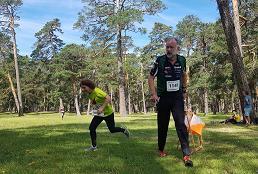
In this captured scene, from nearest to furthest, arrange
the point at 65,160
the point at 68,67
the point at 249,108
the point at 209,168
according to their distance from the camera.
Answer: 1. the point at 209,168
2. the point at 65,160
3. the point at 249,108
4. the point at 68,67

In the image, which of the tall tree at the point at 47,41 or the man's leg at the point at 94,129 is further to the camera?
the tall tree at the point at 47,41

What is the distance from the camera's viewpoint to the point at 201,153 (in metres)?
9.66

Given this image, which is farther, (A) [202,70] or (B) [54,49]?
(B) [54,49]

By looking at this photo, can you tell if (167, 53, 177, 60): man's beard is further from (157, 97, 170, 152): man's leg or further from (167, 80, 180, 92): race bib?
(157, 97, 170, 152): man's leg

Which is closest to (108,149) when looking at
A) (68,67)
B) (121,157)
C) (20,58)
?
(121,157)

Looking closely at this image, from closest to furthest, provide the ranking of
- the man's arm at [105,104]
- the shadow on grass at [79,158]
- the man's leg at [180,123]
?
the shadow on grass at [79,158], the man's leg at [180,123], the man's arm at [105,104]

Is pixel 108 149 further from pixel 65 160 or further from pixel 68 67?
pixel 68 67

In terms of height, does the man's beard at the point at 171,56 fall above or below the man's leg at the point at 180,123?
above

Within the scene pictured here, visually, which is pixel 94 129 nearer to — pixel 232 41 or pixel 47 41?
pixel 232 41

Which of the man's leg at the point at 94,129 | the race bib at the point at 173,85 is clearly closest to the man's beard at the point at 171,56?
the race bib at the point at 173,85

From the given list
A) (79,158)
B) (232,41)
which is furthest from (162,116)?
(232,41)

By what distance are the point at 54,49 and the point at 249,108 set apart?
5784 centimetres

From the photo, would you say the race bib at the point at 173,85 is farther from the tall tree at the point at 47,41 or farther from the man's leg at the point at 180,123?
the tall tree at the point at 47,41

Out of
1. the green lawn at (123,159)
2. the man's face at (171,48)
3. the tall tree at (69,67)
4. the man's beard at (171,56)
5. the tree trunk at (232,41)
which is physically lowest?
the green lawn at (123,159)
